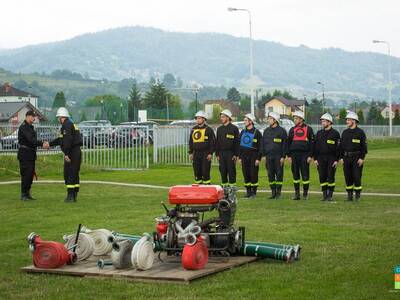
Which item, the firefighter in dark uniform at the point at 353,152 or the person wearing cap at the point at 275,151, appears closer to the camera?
the firefighter in dark uniform at the point at 353,152

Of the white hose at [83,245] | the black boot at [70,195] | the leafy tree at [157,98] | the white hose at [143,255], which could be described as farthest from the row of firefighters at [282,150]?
the leafy tree at [157,98]

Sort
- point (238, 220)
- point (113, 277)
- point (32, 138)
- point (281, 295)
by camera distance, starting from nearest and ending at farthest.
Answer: point (281, 295), point (113, 277), point (238, 220), point (32, 138)

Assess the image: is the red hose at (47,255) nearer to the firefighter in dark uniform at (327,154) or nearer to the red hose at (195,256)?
the red hose at (195,256)

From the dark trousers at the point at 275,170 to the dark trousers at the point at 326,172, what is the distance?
1.09m

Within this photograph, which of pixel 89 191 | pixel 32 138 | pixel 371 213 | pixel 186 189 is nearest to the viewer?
pixel 186 189

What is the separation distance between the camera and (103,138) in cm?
3550

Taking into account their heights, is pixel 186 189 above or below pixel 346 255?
above

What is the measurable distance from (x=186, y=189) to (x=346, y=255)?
7.96 ft

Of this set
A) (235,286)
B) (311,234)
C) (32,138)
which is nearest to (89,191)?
(32,138)

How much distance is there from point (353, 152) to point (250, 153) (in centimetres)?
290

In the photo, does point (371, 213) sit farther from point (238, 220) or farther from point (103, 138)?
point (103, 138)

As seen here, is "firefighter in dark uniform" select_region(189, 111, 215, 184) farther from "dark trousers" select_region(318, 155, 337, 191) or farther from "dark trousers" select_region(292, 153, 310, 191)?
"dark trousers" select_region(318, 155, 337, 191)

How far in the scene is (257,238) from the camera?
13.8m

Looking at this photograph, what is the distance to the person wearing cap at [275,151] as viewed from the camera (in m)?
21.9
